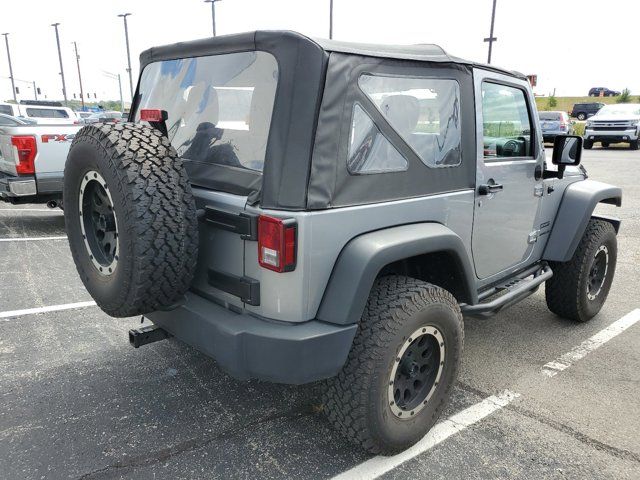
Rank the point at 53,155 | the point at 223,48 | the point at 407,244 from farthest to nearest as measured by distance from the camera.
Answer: the point at 53,155 < the point at 223,48 < the point at 407,244

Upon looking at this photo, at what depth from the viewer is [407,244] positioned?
2.33 metres

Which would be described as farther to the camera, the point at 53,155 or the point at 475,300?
the point at 53,155

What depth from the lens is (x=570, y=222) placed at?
3.88 m

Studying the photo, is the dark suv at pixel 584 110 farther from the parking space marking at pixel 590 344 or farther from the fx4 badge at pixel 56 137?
the fx4 badge at pixel 56 137

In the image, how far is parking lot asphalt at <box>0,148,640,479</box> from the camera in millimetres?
2457

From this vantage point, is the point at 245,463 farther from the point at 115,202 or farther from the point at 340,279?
the point at 115,202

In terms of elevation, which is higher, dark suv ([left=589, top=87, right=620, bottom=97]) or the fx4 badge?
dark suv ([left=589, top=87, right=620, bottom=97])

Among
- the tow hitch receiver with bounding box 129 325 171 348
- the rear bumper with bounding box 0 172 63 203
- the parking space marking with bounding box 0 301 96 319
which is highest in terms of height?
the rear bumper with bounding box 0 172 63 203

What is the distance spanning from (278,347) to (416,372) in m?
0.82

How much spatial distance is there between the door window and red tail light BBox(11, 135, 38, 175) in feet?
19.3

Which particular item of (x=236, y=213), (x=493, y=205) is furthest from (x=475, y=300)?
(x=236, y=213)

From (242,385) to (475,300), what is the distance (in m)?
1.51

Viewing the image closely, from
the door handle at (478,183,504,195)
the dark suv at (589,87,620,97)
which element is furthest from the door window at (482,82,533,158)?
the dark suv at (589,87,620,97)

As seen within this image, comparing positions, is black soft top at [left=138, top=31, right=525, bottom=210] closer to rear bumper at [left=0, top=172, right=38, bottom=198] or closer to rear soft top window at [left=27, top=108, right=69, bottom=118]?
rear bumper at [left=0, top=172, right=38, bottom=198]
